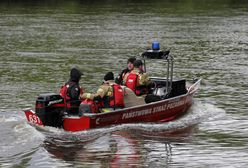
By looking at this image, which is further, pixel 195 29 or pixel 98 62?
pixel 195 29

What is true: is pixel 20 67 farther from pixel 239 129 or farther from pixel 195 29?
pixel 195 29

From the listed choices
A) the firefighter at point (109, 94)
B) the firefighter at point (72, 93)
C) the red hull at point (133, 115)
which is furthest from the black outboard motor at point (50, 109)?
the firefighter at point (109, 94)

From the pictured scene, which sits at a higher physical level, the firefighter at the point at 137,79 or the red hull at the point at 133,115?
the firefighter at the point at 137,79

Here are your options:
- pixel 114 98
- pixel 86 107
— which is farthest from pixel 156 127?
pixel 86 107

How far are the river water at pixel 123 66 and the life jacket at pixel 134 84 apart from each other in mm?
1105

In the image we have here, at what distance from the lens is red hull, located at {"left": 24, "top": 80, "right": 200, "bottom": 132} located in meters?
15.9

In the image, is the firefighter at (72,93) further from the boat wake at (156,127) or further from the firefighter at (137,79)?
the firefighter at (137,79)

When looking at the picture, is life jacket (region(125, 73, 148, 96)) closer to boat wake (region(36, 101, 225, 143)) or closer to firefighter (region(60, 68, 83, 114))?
boat wake (region(36, 101, 225, 143))

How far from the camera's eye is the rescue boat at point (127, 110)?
52.2 ft

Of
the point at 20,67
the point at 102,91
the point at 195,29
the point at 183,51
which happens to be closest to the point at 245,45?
the point at 183,51

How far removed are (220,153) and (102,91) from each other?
11.6 feet

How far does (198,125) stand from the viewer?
60.4 ft

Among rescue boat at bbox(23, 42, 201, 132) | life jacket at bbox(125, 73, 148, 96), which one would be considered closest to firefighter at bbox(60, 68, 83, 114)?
rescue boat at bbox(23, 42, 201, 132)

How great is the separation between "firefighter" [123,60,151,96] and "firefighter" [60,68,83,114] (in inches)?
89.5
